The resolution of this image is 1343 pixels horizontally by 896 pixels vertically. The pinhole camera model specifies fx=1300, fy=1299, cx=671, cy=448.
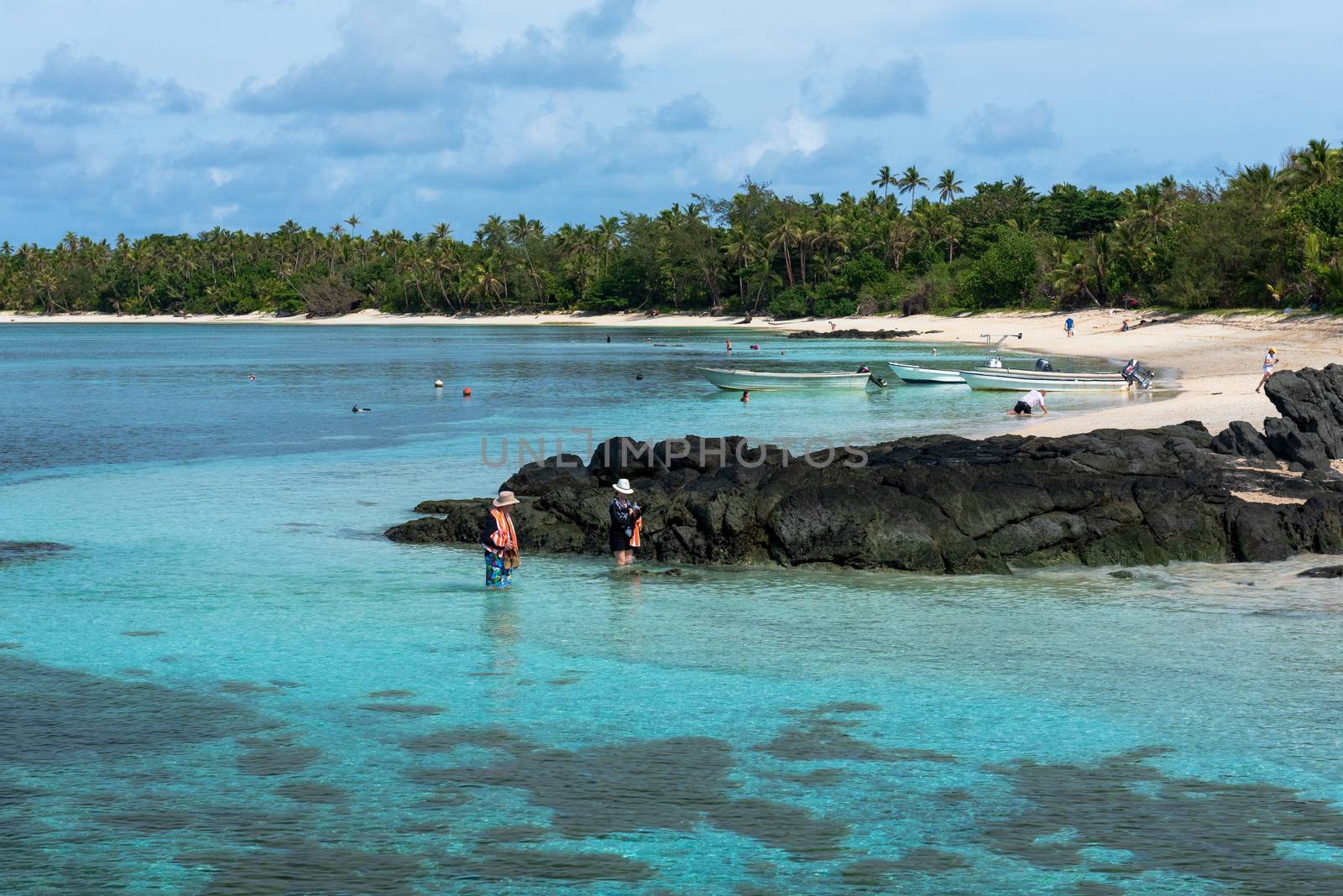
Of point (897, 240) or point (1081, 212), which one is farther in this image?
point (897, 240)

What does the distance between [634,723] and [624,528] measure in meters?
7.28

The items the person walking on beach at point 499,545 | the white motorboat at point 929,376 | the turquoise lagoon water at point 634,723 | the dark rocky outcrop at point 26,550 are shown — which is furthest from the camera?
the white motorboat at point 929,376

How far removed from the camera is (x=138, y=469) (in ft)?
117

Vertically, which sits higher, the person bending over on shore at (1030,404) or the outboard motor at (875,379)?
Result: the outboard motor at (875,379)

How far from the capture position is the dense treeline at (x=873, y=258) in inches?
3169

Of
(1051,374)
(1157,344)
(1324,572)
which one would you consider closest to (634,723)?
(1324,572)

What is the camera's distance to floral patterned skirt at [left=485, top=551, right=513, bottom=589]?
19141 millimetres

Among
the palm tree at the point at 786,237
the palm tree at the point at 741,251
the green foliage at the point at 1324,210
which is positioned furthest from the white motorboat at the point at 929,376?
the palm tree at the point at 741,251

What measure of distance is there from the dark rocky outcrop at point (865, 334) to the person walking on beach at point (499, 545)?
85544 mm

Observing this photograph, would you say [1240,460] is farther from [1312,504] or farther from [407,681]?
[407,681]

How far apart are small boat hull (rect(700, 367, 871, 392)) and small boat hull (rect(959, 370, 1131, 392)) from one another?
5063 millimetres

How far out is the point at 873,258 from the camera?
12469 centimetres

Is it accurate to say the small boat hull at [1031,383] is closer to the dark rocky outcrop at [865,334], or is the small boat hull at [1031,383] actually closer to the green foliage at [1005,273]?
the dark rocky outcrop at [865,334]

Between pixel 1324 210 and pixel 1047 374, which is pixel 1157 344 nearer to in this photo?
pixel 1324 210
